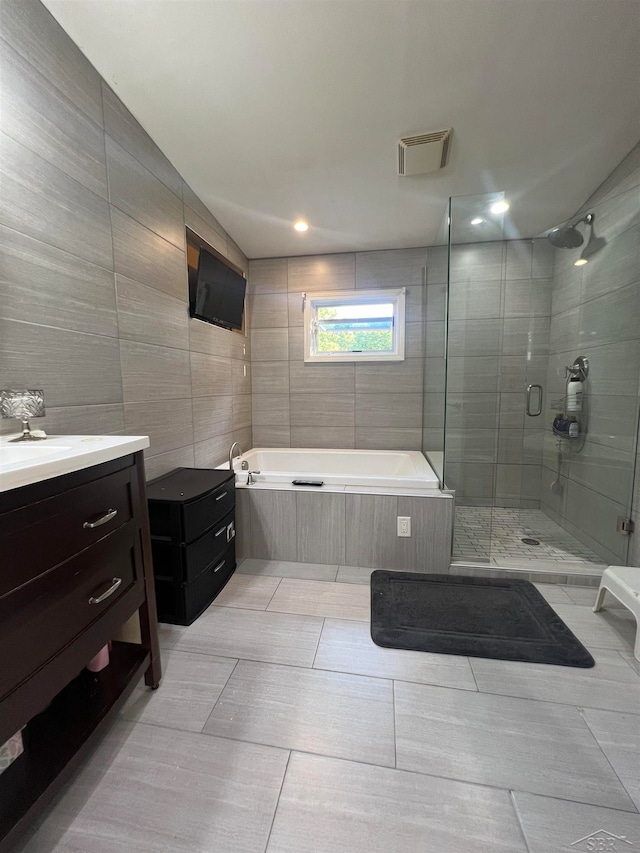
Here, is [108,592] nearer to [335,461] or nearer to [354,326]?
[335,461]

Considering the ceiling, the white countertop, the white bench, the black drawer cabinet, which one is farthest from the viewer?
the black drawer cabinet

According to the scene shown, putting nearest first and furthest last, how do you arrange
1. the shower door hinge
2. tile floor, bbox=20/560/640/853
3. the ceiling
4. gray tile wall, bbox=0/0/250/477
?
1. tile floor, bbox=20/560/640/853
2. gray tile wall, bbox=0/0/250/477
3. the ceiling
4. the shower door hinge

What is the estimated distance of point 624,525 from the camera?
1933 millimetres

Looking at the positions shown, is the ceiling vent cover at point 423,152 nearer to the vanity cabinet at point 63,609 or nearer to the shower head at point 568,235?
the shower head at point 568,235

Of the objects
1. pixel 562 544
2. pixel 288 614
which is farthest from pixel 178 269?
pixel 562 544

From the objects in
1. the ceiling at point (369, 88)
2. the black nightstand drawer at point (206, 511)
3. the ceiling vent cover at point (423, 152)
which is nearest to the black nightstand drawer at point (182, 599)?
the black nightstand drawer at point (206, 511)

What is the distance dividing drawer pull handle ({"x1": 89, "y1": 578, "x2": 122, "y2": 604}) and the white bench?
2067mm

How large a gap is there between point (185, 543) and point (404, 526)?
51.4 inches

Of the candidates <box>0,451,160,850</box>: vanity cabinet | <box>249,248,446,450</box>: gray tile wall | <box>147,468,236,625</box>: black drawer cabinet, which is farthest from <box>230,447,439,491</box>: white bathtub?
<box>0,451,160,850</box>: vanity cabinet

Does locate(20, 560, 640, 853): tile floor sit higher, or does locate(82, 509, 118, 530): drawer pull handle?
locate(82, 509, 118, 530): drawer pull handle

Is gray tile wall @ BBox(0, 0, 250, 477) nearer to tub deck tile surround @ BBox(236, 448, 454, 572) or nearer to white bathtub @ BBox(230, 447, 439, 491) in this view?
tub deck tile surround @ BBox(236, 448, 454, 572)

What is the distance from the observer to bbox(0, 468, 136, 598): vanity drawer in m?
0.71

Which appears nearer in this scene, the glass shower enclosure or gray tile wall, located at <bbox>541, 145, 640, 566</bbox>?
gray tile wall, located at <bbox>541, 145, 640, 566</bbox>

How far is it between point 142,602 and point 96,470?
0.57 meters
